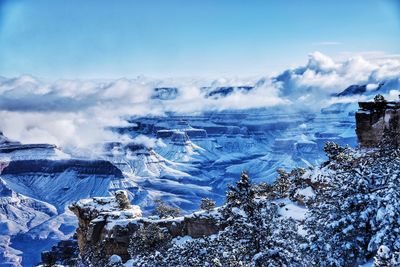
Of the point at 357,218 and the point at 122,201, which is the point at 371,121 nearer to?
the point at 357,218

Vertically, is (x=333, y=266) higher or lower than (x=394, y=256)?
lower

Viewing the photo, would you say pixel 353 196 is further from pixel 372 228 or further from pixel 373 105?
pixel 373 105

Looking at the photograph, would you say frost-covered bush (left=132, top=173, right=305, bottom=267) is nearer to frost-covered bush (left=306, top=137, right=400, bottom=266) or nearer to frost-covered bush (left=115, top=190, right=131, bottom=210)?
frost-covered bush (left=306, top=137, right=400, bottom=266)

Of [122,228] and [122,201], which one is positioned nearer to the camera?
[122,228]

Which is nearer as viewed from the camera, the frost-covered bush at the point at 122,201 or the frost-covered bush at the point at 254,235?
the frost-covered bush at the point at 254,235

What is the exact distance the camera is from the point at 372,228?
1319 inches

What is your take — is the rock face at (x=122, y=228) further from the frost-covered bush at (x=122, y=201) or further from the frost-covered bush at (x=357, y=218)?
the frost-covered bush at (x=357, y=218)

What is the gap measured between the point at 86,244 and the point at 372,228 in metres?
68.5

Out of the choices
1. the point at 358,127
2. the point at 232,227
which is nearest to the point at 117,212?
the point at 358,127

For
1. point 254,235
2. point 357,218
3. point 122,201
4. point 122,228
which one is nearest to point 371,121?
point 122,228

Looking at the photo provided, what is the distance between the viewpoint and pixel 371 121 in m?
78.0

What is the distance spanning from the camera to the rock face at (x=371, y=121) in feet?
249

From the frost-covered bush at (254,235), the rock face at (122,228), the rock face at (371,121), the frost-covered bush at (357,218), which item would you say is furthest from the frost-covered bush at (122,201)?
the frost-covered bush at (357,218)

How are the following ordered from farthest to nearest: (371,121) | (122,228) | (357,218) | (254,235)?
(122,228), (371,121), (254,235), (357,218)
